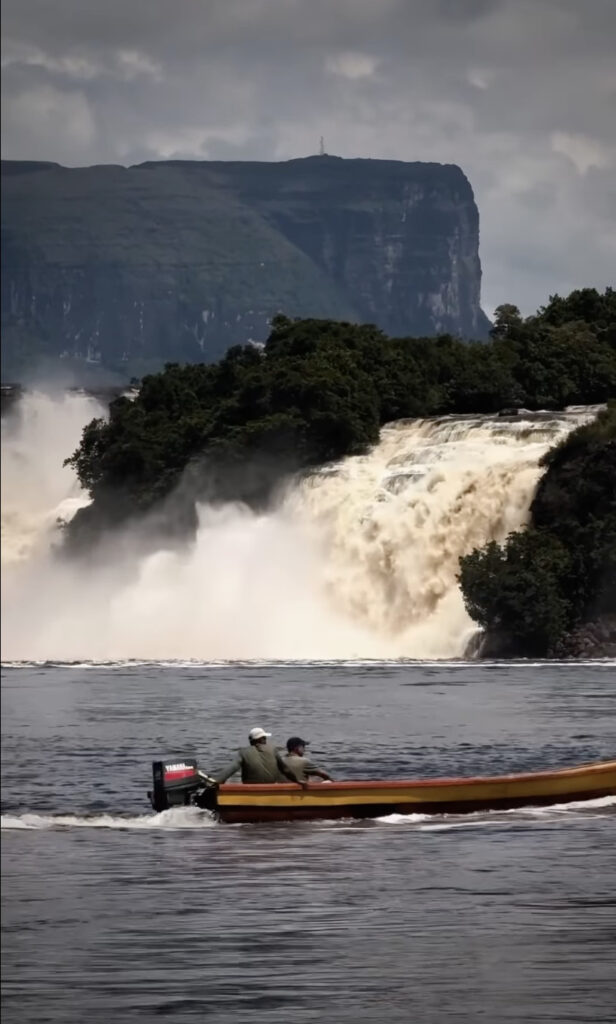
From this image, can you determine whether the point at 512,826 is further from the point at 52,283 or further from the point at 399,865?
the point at 52,283

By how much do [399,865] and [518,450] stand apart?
366cm

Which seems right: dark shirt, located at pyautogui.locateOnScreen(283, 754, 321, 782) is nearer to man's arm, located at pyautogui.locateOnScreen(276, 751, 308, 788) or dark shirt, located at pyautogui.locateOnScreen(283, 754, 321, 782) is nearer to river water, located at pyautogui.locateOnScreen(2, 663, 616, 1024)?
man's arm, located at pyautogui.locateOnScreen(276, 751, 308, 788)

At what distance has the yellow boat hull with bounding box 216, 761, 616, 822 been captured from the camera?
908cm

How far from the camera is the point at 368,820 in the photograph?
30.7 ft

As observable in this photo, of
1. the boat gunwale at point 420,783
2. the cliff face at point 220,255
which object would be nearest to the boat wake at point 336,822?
the boat gunwale at point 420,783

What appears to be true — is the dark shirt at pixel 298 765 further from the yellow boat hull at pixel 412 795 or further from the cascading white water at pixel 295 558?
the cascading white water at pixel 295 558

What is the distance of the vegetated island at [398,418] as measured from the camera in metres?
9.09

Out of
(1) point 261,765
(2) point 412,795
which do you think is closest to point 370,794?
(2) point 412,795

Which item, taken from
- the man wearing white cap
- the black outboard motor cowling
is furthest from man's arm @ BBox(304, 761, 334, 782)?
the black outboard motor cowling

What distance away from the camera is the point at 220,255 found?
9.84m

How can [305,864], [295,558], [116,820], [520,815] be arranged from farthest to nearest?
[295,558] < [116,820] < [520,815] < [305,864]

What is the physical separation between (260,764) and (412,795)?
2.46 feet

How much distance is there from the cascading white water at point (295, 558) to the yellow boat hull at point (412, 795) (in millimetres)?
1545

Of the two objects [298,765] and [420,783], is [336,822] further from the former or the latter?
[420,783]
